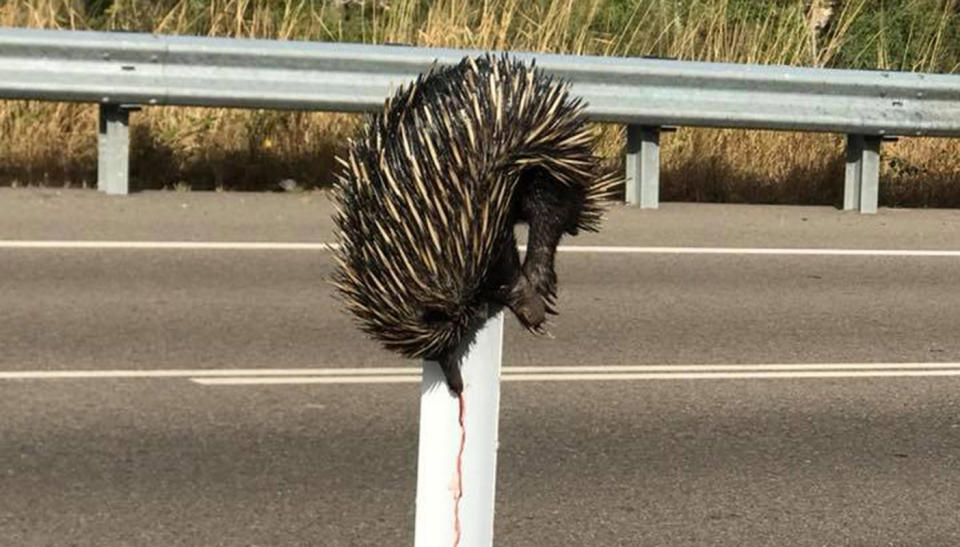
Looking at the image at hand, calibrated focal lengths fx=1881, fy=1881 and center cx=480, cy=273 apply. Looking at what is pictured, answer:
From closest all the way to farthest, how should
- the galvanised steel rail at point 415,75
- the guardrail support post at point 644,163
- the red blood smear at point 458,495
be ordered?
1. the red blood smear at point 458,495
2. the galvanised steel rail at point 415,75
3. the guardrail support post at point 644,163

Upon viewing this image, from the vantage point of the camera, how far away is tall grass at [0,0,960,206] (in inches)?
489

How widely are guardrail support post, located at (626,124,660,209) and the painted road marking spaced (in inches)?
161

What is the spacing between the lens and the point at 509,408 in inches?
288

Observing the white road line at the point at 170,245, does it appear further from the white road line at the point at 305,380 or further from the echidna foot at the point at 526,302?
the echidna foot at the point at 526,302

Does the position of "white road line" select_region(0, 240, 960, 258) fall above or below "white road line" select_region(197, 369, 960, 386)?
above

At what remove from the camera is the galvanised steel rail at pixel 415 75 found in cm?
1126

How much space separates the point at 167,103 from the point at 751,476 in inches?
236

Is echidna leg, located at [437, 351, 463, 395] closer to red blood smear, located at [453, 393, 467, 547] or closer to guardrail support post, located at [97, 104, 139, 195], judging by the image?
red blood smear, located at [453, 393, 467, 547]

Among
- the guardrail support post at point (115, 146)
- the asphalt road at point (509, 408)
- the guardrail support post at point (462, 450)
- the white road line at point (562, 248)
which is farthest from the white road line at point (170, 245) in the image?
the guardrail support post at point (462, 450)

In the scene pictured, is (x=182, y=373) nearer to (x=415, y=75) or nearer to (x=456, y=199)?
(x=415, y=75)

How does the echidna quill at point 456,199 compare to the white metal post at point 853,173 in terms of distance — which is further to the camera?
the white metal post at point 853,173

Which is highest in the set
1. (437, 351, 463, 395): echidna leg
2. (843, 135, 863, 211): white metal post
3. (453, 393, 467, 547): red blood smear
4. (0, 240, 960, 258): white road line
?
(437, 351, 463, 395): echidna leg

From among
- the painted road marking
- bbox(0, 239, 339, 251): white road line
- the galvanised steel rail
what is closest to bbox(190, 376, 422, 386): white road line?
the painted road marking

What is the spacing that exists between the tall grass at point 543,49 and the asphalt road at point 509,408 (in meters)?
1.31
